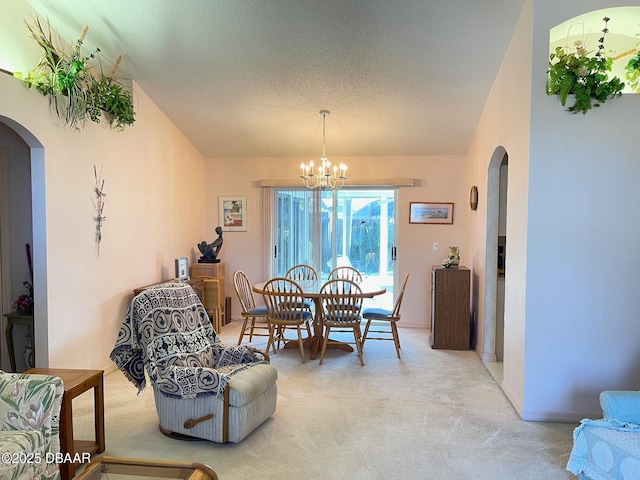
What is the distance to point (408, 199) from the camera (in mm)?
5730

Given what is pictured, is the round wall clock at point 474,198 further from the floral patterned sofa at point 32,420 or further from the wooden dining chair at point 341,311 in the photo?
the floral patterned sofa at point 32,420

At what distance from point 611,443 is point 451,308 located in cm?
278

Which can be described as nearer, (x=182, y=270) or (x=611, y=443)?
(x=611, y=443)

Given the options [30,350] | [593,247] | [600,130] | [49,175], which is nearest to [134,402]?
[30,350]

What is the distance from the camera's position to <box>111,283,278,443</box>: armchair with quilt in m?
2.56

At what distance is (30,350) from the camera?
3.52 m

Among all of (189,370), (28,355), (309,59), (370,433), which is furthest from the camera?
(309,59)

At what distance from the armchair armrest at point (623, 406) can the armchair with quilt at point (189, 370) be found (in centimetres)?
197

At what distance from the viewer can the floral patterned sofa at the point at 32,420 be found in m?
1.79

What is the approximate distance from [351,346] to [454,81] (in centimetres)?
299

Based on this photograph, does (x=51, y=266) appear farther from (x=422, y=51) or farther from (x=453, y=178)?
(x=453, y=178)

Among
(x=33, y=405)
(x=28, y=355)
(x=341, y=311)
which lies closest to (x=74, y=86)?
(x=28, y=355)

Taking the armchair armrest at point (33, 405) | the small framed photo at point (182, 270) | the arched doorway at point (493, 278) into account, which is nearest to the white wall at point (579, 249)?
the arched doorway at point (493, 278)

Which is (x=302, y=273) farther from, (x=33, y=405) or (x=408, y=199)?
(x=33, y=405)
